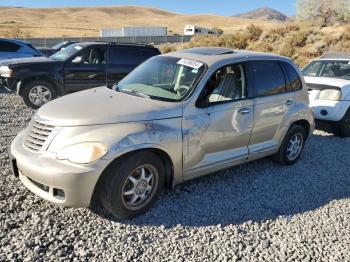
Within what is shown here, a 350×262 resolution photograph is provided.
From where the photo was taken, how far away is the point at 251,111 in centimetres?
499

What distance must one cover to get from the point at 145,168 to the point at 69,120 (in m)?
0.91

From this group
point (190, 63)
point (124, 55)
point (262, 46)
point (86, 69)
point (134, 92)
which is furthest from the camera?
point (262, 46)

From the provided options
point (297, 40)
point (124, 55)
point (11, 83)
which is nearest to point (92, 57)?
point (124, 55)

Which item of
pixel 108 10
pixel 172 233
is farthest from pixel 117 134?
pixel 108 10

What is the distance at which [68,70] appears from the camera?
31.3 feet

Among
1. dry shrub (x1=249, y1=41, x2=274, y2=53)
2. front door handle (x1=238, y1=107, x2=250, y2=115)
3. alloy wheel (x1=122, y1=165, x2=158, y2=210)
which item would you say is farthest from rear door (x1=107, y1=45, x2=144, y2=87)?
dry shrub (x1=249, y1=41, x2=274, y2=53)

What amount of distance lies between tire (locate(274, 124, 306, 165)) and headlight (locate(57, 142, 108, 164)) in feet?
10.1

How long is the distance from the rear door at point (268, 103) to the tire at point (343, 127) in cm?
255

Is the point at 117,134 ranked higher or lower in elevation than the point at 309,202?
higher

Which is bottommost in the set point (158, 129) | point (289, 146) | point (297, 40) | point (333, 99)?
point (289, 146)

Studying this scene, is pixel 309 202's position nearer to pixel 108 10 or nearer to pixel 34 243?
pixel 34 243

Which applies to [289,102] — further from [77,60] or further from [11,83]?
[11,83]

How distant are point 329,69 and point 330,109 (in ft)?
4.99

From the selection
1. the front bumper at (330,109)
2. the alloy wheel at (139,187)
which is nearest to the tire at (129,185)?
the alloy wheel at (139,187)
